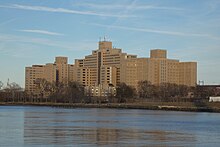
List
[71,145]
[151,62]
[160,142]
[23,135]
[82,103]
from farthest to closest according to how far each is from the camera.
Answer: [151,62] → [82,103] → [23,135] → [160,142] → [71,145]

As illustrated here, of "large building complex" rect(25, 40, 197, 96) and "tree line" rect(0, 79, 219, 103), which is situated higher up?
"large building complex" rect(25, 40, 197, 96)

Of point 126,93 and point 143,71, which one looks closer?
point 126,93

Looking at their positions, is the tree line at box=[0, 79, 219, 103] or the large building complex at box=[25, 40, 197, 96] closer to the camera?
the tree line at box=[0, 79, 219, 103]

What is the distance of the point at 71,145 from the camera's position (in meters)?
27.2

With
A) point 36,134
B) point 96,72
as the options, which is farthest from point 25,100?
point 36,134

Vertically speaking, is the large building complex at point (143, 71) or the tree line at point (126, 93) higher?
the large building complex at point (143, 71)

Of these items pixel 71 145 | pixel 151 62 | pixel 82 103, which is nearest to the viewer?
pixel 71 145

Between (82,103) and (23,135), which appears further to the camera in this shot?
(82,103)

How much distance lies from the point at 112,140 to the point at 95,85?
161m

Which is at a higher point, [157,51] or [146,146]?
[157,51]

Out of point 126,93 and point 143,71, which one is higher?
point 143,71

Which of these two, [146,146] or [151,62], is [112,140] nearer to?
[146,146]

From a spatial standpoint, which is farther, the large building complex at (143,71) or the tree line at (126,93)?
the large building complex at (143,71)

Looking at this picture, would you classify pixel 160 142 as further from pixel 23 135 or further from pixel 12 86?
pixel 12 86
